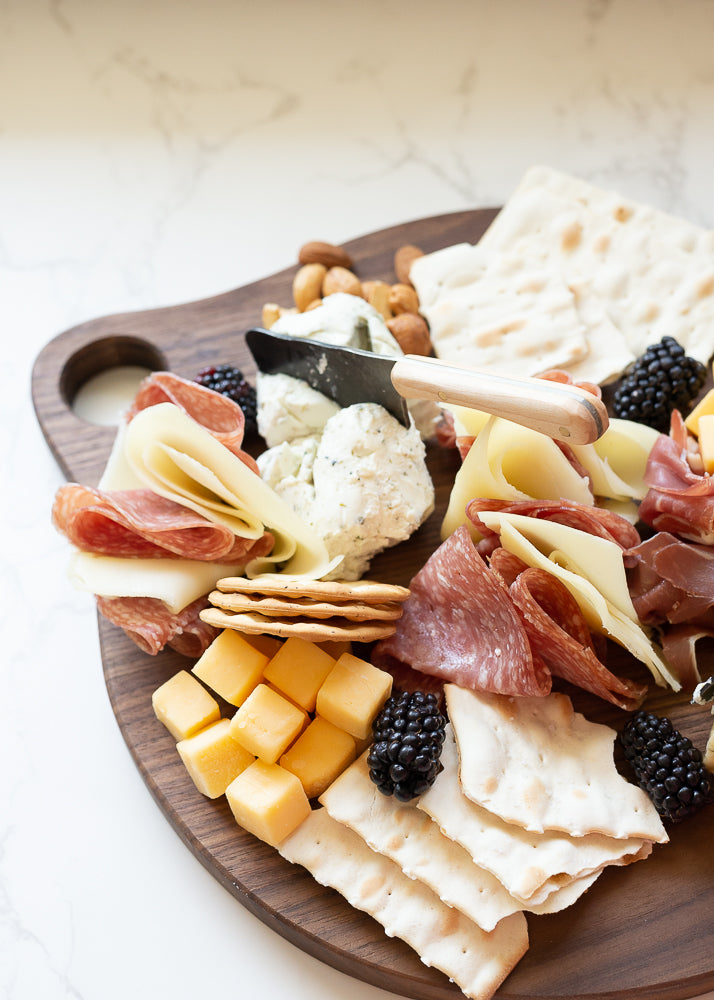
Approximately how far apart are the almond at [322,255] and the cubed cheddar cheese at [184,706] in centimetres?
113

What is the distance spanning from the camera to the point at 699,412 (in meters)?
2.14

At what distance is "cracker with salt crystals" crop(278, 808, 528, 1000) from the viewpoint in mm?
1623

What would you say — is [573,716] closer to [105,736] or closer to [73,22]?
[105,736]

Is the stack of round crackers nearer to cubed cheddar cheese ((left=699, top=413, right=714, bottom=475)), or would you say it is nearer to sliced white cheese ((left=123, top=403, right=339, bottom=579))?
sliced white cheese ((left=123, top=403, right=339, bottom=579))

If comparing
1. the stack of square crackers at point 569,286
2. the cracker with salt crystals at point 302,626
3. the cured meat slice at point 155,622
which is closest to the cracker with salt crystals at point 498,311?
the stack of square crackers at point 569,286

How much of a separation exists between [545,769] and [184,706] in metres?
0.68

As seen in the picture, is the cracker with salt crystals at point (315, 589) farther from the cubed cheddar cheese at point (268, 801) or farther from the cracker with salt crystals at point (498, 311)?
the cracker with salt crystals at point (498, 311)

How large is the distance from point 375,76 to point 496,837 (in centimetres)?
233

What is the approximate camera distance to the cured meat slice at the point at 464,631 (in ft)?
5.96

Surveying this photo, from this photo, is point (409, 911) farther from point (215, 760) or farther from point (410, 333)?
point (410, 333)

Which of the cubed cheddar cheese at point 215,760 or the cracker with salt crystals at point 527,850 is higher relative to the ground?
the cubed cheddar cheese at point 215,760

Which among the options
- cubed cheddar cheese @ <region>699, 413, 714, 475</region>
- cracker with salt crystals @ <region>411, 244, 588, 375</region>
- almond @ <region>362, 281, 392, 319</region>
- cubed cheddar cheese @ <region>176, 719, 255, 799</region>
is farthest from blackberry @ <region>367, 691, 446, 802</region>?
almond @ <region>362, 281, 392, 319</region>

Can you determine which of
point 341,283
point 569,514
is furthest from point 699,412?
point 341,283

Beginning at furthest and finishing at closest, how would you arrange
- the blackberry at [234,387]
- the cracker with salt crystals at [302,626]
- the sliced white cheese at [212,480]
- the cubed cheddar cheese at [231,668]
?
the blackberry at [234,387], the sliced white cheese at [212,480], the cubed cheddar cheese at [231,668], the cracker with salt crystals at [302,626]
